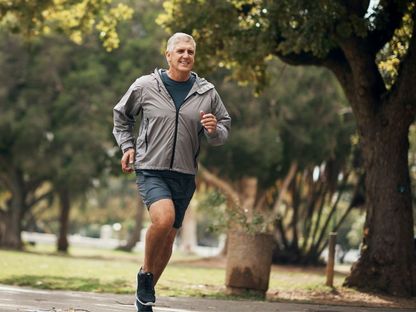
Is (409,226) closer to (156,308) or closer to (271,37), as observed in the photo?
(271,37)

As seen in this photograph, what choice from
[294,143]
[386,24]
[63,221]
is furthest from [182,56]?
[63,221]

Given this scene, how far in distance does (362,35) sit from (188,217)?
38.1 meters

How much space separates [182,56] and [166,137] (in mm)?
678

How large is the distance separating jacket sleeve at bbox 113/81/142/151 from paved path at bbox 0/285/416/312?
1.65 metres

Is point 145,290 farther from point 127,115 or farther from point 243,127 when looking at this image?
point 243,127

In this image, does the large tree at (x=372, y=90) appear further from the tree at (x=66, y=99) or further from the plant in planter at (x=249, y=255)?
the tree at (x=66, y=99)

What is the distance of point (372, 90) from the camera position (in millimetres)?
13617

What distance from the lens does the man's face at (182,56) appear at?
719cm

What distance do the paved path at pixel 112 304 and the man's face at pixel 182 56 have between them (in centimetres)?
238

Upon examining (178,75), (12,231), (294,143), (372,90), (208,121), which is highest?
(294,143)

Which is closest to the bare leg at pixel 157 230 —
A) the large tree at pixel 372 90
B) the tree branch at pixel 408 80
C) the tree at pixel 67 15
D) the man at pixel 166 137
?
the man at pixel 166 137

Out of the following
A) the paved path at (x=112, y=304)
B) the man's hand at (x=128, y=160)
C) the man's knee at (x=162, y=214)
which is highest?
the man's hand at (x=128, y=160)

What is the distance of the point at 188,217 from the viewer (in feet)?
166

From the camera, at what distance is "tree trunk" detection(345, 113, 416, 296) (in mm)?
13086
